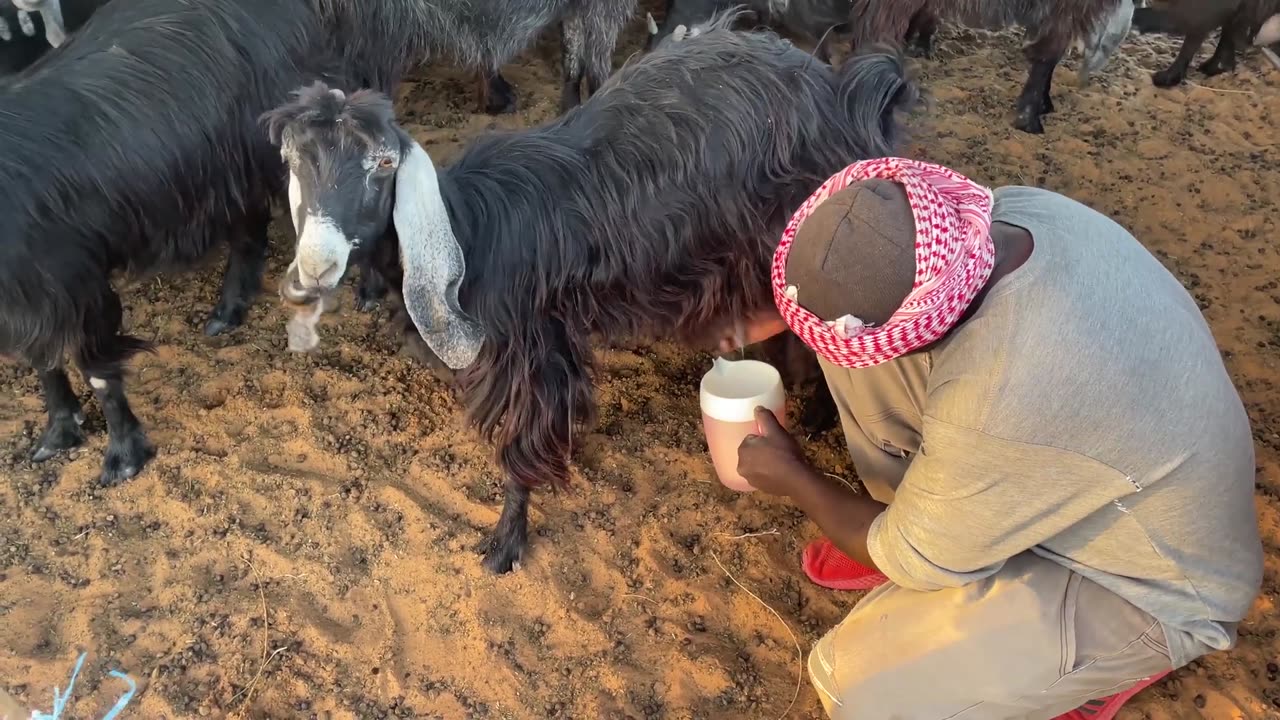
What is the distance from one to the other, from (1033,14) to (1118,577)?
10.2ft

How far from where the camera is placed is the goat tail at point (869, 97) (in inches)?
92.5

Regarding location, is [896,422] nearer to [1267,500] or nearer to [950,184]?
[950,184]

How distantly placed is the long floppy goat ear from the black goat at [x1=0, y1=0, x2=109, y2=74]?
2472mm

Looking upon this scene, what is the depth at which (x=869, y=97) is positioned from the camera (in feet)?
7.70

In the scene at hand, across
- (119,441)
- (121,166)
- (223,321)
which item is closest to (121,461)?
(119,441)

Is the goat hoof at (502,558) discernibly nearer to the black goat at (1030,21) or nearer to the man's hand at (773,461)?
the man's hand at (773,461)

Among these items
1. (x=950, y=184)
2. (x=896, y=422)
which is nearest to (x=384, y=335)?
(x=896, y=422)

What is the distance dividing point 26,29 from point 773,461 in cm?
332

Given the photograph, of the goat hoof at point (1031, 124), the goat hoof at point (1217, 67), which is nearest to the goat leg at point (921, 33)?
the goat hoof at point (1031, 124)

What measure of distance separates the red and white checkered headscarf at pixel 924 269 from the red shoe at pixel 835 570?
3.51 ft

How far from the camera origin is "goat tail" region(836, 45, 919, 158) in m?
2.35

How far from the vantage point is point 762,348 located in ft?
10.1

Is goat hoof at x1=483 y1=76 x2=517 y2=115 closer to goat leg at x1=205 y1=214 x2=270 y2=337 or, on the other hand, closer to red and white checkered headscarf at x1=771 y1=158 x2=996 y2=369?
goat leg at x1=205 y1=214 x2=270 y2=337

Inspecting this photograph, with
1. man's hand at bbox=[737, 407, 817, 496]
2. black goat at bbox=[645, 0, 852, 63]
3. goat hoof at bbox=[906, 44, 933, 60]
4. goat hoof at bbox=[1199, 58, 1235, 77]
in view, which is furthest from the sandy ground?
black goat at bbox=[645, 0, 852, 63]
